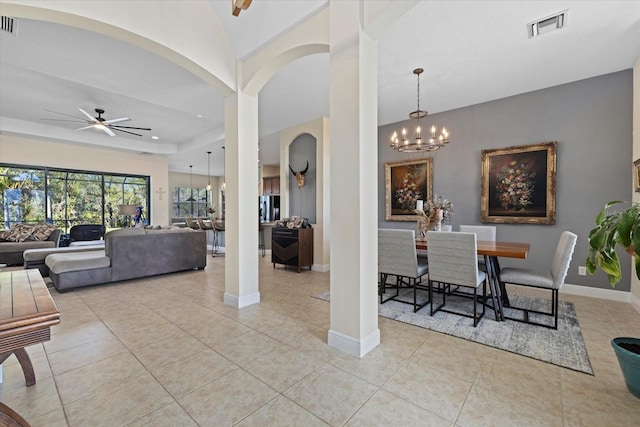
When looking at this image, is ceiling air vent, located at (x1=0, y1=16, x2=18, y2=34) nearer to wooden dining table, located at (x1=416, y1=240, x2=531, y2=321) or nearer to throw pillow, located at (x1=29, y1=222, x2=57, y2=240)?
wooden dining table, located at (x1=416, y1=240, x2=531, y2=321)

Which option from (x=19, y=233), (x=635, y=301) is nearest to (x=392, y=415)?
(x=635, y=301)

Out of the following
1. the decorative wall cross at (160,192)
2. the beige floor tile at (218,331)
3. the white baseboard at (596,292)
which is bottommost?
the beige floor tile at (218,331)

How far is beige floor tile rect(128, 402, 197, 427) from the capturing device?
144 cm

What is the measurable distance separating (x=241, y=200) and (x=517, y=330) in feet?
10.1

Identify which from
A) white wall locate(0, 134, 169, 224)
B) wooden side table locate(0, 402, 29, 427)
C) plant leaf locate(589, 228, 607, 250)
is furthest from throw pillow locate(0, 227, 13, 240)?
plant leaf locate(589, 228, 607, 250)

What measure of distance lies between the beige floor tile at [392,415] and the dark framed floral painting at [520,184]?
140 inches

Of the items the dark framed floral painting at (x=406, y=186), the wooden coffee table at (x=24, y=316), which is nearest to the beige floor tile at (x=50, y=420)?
the wooden coffee table at (x=24, y=316)

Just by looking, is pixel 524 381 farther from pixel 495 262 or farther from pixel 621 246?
pixel 495 262

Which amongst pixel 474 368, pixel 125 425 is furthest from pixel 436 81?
pixel 125 425

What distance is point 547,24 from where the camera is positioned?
8.25ft

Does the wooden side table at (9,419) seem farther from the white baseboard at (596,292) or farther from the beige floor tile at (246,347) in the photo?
the white baseboard at (596,292)

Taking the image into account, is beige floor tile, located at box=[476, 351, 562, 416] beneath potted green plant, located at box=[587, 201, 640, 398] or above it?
beneath

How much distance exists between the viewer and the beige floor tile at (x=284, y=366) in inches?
71.2

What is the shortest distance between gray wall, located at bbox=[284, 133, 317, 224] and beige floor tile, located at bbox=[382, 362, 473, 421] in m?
3.83
